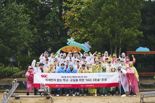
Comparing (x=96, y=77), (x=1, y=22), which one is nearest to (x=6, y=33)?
(x=1, y=22)

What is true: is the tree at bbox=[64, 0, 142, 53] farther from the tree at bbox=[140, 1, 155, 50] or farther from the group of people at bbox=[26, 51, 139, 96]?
the group of people at bbox=[26, 51, 139, 96]

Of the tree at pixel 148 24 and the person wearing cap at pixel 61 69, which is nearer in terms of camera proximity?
the person wearing cap at pixel 61 69

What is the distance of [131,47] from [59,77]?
2103 cm

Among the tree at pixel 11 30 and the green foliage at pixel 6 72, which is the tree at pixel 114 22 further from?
the green foliage at pixel 6 72

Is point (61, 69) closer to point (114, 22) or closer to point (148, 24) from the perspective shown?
point (114, 22)

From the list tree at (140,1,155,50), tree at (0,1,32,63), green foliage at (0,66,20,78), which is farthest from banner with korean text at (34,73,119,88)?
tree at (140,1,155,50)

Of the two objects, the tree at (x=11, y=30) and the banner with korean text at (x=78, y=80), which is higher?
the tree at (x=11, y=30)

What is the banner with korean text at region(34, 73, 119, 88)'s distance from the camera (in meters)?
27.3

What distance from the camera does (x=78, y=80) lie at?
1074 inches

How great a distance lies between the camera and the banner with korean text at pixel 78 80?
89.5 ft

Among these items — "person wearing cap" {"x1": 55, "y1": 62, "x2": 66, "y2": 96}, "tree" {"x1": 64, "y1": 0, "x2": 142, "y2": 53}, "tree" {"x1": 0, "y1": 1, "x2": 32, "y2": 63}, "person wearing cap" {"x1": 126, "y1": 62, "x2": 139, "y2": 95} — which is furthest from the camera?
"tree" {"x1": 64, "y1": 0, "x2": 142, "y2": 53}

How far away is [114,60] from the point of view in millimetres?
28109

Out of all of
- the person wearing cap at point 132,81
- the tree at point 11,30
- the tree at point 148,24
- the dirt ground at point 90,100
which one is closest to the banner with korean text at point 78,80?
the person wearing cap at point 132,81

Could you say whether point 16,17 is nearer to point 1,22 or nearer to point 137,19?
point 1,22
